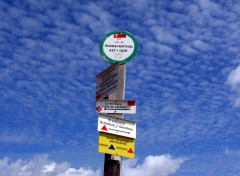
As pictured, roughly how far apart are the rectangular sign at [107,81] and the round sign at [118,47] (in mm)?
223

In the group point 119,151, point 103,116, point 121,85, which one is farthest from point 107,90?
point 119,151

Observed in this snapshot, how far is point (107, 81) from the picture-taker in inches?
299

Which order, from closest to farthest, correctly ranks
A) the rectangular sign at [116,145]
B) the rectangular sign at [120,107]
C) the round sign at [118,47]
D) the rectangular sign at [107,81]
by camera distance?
the rectangular sign at [116,145] < the rectangular sign at [120,107] < the rectangular sign at [107,81] < the round sign at [118,47]

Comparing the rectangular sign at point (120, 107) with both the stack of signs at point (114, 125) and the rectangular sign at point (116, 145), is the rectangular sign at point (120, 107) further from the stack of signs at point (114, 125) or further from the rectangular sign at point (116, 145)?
the rectangular sign at point (116, 145)

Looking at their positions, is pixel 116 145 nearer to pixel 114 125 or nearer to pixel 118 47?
pixel 114 125

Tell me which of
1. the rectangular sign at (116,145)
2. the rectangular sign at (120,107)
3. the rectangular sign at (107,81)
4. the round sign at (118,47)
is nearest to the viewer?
the rectangular sign at (116,145)

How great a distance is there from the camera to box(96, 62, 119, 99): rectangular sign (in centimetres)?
743

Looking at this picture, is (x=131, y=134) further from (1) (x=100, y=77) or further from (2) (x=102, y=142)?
(1) (x=100, y=77)

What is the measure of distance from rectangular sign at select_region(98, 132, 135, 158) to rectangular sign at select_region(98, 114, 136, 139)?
0.07m

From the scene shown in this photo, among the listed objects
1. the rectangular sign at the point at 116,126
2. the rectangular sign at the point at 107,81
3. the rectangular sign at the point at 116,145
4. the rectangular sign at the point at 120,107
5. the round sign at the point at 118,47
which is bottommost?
the rectangular sign at the point at 116,145

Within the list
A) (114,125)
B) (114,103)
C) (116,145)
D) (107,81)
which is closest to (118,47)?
(107,81)

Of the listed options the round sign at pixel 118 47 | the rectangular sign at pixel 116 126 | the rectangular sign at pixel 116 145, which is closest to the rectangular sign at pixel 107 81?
the round sign at pixel 118 47

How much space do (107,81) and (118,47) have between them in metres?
0.68

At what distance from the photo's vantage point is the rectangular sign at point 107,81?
743cm
